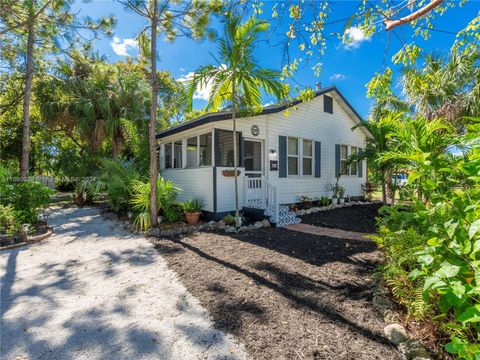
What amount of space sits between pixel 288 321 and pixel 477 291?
1.73 meters

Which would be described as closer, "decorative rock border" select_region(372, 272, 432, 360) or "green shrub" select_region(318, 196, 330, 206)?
"decorative rock border" select_region(372, 272, 432, 360)

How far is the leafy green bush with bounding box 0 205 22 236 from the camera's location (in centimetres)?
554

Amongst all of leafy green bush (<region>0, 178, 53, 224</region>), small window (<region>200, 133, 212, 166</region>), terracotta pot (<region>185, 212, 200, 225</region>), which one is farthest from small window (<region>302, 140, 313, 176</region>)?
leafy green bush (<region>0, 178, 53, 224</region>)

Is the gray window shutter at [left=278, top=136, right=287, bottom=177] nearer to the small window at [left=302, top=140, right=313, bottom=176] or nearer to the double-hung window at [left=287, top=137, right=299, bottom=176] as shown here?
the double-hung window at [left=287, top=137, right=299, bottom=176]

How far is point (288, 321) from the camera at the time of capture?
105 inches

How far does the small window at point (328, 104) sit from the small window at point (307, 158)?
1.88m

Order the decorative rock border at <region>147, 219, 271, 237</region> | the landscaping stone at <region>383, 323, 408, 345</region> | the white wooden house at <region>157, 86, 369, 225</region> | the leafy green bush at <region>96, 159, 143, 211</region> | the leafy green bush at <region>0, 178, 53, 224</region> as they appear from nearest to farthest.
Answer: the landscaping stone at <region>383, 323, 408, 345</region> → the leafy green bush at <region>0, 178, 53, 224</region> → the decorative rock border at <region>147, 219, 271, 237</region> → the white wooden house at <region>157, 86, 369, 225</region> → the leafy green bush at <region>96, 159, 143, 211</region>

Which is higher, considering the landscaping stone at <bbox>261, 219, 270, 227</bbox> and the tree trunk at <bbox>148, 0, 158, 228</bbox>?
the tree trunk at <bbox>148, 0, 158, 228</bbox>

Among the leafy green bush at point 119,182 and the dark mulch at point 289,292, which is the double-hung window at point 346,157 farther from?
the leafy green bush at point 119,182

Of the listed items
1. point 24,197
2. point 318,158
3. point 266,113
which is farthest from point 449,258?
point 318,158

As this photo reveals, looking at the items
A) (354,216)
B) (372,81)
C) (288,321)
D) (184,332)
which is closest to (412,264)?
(288,321)

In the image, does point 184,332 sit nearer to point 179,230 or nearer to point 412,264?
point 412,264

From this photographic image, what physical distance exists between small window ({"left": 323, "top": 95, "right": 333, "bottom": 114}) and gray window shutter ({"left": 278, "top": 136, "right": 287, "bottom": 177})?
3067mm

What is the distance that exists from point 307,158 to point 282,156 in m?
1.55
